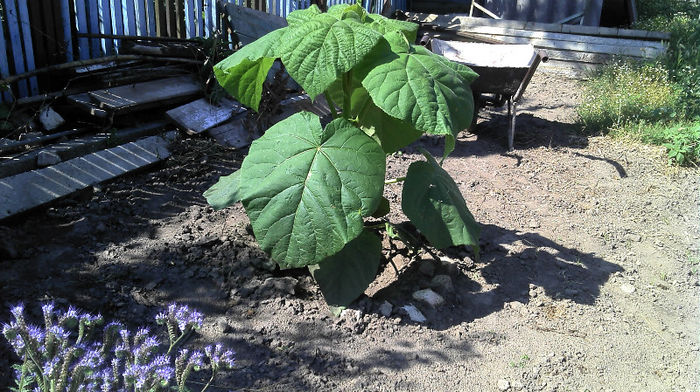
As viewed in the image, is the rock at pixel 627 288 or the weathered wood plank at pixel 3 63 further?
the weathered wood plank at pixel 3 63

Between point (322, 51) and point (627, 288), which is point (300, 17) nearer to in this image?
point (322, 51)

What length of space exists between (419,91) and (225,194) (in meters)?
1.25

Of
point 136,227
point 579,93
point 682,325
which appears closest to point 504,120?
point 579,93

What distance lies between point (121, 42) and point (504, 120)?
4.58 meters

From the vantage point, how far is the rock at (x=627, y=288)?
3.79 metres

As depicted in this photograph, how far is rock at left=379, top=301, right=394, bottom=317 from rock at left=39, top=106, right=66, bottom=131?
10.8 ft

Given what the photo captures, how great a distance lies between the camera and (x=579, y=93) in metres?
8.78

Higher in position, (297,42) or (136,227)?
(297,42)

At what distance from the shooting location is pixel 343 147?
9.86 feet

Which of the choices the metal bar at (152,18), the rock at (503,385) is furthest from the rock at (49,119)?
the rock at (503,385)

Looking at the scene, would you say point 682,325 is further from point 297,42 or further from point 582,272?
point 297,42

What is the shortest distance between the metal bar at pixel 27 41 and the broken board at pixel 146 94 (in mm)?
517

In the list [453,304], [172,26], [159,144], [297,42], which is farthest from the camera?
[172,26]

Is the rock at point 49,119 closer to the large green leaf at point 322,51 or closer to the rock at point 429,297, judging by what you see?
the large green leaf at point 322,51
